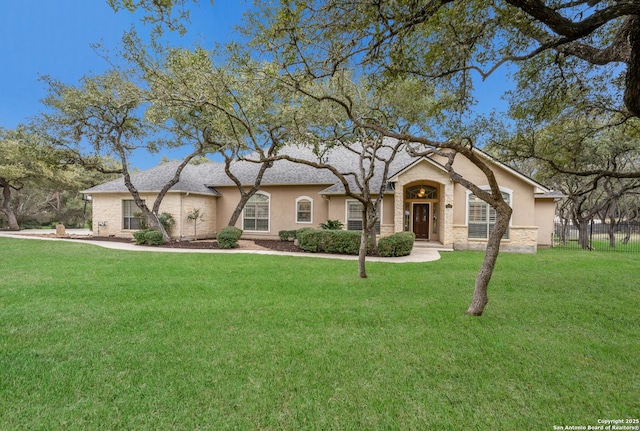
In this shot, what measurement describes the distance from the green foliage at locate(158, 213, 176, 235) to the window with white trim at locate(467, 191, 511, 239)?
634 inches

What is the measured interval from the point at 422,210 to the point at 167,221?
14427 millimetres

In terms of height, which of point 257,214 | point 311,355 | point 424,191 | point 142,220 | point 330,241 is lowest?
point 311,355

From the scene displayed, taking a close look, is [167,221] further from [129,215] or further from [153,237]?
[129,215]

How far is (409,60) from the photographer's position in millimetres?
6211

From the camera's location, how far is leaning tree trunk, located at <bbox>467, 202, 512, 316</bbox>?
516 cm

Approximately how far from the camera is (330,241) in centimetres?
1295

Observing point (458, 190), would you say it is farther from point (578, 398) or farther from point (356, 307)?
point (578, 398)

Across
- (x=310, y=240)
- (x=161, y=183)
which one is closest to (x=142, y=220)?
(x=161, y=183)

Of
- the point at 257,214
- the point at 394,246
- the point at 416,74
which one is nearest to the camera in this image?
the point at 416,74

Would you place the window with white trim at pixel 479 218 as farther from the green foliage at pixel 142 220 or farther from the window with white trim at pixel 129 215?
the window with white trim at pixel 129 215

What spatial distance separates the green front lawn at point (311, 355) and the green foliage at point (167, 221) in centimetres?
912

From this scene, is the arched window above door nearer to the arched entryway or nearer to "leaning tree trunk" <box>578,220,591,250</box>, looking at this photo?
the arched entryway

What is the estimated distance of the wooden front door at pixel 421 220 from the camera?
16625 millimetres

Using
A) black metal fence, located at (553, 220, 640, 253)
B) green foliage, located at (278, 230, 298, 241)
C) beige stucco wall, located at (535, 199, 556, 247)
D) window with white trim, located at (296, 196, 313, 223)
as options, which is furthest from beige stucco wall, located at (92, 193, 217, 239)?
black metal fence, located at (553, 220, 640, 253)
